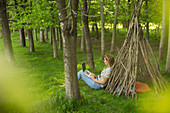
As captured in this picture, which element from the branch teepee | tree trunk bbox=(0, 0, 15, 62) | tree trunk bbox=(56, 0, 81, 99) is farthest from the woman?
tree trunk bbox=(0, 0, 15, 62)

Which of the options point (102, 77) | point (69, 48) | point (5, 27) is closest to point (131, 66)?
point (102, 77)

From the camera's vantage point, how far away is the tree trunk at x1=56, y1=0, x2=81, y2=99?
→ 366 centimetres

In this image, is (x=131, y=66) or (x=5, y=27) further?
(x=5, y=27)

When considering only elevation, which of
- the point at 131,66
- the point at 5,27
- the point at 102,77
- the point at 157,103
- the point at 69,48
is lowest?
the point at 157,103

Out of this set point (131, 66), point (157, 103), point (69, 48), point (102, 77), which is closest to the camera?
point (69, 48)

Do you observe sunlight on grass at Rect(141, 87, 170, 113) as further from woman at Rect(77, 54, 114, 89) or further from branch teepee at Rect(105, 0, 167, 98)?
woman at Rect(77, 54, 114, 89)

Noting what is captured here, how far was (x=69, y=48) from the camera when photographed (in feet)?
12.4

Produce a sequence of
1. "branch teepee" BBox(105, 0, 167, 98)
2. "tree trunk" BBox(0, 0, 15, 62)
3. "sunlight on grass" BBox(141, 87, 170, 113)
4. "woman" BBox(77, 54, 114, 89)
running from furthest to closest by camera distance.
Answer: "tree trunk" BBox(0, 0, 15, 62) < "woman" BBox(77, 54, 114, 89) < "branch teepee" BBox(105, 0, 167, 98) < "sunlight on grass" BBox(141, 87, 170, 113)

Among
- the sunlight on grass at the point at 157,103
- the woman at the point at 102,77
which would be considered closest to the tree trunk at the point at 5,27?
the woman at the point at 102,77

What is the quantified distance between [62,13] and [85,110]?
7.06 ft

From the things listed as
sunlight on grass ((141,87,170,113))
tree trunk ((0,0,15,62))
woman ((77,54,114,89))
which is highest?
tree trunk ((0,0,15,62))

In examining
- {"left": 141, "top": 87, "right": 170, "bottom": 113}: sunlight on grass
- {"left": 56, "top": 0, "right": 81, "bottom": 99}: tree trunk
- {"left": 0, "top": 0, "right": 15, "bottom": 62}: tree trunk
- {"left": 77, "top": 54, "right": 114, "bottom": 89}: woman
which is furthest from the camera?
{"left": 0, "top": 0, "right": 15, "bottom": 62}: tree trunk

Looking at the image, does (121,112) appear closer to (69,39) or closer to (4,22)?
(69,39)

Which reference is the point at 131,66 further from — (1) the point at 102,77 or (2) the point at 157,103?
(2) the point at 157,103
